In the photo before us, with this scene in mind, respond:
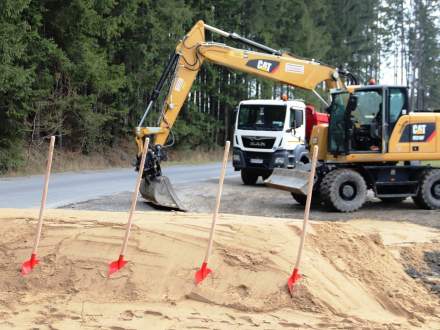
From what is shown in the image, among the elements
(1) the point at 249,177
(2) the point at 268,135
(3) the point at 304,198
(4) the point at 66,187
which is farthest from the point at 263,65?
(4) the point at 66,187

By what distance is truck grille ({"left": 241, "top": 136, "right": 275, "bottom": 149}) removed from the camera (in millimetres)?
19000

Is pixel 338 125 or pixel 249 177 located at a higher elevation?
pixel 338 125

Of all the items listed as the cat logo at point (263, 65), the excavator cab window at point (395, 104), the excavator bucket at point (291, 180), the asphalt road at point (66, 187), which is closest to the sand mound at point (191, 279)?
the excavator bucket at point (291, 180)

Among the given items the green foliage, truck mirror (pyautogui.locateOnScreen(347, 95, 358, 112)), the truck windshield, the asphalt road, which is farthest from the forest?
truck mirror (pyautogui.locateOnScreen(347, 95, 358, 112))

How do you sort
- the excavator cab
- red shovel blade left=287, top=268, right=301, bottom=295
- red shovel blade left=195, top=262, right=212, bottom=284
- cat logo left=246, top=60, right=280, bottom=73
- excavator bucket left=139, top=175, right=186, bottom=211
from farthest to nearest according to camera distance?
cat logo left=246, top=60, right=280, bottom=73 → the excavator cab → excavator bucket left=139, top=175, right=186, bottom=211 → red shovel blade left=195, top=262, right=212, bottom=284 → red shovel blade left=287, top=268, right=301, bottom=295

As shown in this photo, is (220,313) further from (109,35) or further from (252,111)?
(109,35)

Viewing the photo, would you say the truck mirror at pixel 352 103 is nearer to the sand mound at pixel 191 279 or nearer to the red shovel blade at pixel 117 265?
the sand mound at pixel 191 279

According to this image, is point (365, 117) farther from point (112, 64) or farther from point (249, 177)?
point (112, 64)

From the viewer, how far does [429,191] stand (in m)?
14.7

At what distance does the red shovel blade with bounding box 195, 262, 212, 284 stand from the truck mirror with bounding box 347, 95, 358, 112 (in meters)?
8.57

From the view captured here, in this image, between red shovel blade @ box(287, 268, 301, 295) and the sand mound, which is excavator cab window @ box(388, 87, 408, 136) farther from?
red shovel blade @ box(287, 268, 301, 295)

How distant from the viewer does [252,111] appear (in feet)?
64.5

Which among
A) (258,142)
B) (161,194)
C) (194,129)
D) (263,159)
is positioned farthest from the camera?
(194,129)

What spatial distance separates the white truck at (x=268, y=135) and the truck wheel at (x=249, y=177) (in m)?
0.24
